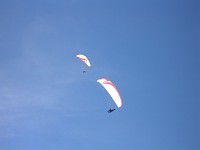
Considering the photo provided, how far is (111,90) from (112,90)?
0.82ft

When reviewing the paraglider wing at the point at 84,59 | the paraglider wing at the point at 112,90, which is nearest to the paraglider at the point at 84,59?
the paraglider wing at the point at 84,59

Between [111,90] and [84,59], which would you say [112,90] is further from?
[84,59]

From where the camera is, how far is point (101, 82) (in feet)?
220

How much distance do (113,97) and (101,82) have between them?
11.7ft

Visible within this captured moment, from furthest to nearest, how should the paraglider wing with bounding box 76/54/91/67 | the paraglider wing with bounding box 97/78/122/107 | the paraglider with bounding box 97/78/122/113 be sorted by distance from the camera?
the paraglider wing with bounding box 76/54/91/67
the paraglider wing with bounding box 97/78/122/107
the paraglider with bounding box 97/78/122/113

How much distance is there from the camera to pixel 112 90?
6575 cm

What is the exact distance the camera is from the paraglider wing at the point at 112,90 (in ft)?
212

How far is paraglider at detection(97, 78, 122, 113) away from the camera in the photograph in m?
64.4

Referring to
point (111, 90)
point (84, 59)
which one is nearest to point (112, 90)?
point (111, 90)

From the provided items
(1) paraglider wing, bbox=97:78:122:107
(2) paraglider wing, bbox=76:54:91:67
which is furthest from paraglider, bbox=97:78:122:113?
(2) paraglider wing, bbox=76:54:91:67

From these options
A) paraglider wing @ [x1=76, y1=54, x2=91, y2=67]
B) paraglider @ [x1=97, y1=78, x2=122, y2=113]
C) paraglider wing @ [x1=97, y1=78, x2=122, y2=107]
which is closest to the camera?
paraglider @ [x1=97, y1=78, x2=122, y2=113]

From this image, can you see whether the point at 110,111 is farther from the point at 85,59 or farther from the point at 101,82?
the point at 85,59

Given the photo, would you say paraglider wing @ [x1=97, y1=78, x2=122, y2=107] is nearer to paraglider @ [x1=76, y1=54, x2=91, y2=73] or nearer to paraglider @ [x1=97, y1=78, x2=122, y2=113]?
paraglider @ [x1=97, y1=78, x2=122, y2=113]

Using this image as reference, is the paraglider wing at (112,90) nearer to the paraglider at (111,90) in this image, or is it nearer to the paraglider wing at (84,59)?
the paraglider at (111,90)
